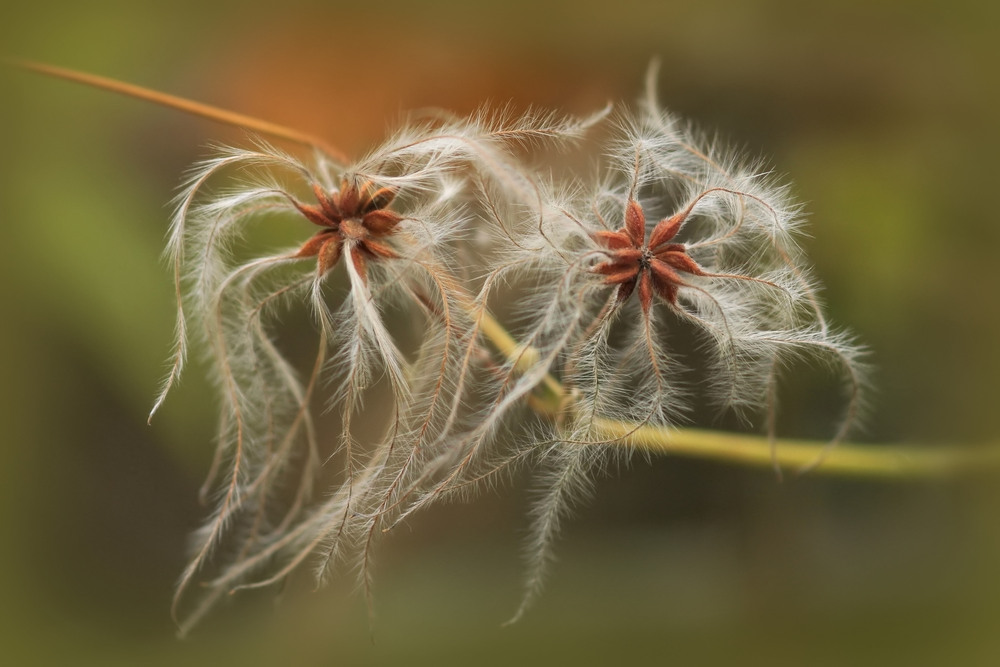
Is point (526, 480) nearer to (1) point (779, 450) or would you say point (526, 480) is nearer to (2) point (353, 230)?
(1) point (779, 450)

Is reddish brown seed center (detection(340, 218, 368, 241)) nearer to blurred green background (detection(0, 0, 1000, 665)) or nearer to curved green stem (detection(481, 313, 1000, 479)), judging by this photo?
curved green stem (detection(481, 313, 1000, 479))

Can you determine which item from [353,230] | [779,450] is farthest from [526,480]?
[353,230]

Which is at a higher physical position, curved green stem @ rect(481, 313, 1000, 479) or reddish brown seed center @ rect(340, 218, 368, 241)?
reddish brown seed center @ rect(340, 218, 368, 241)

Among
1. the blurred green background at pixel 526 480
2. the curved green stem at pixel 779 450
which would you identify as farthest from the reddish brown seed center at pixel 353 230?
the blurred green background at pixel 526 480

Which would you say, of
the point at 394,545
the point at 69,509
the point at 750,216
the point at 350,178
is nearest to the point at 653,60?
the point at 750,216

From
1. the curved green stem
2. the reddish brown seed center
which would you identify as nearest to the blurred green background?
the curved green stem

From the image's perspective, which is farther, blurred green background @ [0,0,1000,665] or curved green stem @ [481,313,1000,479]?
blurred green background @ [0,0,1000,665]
